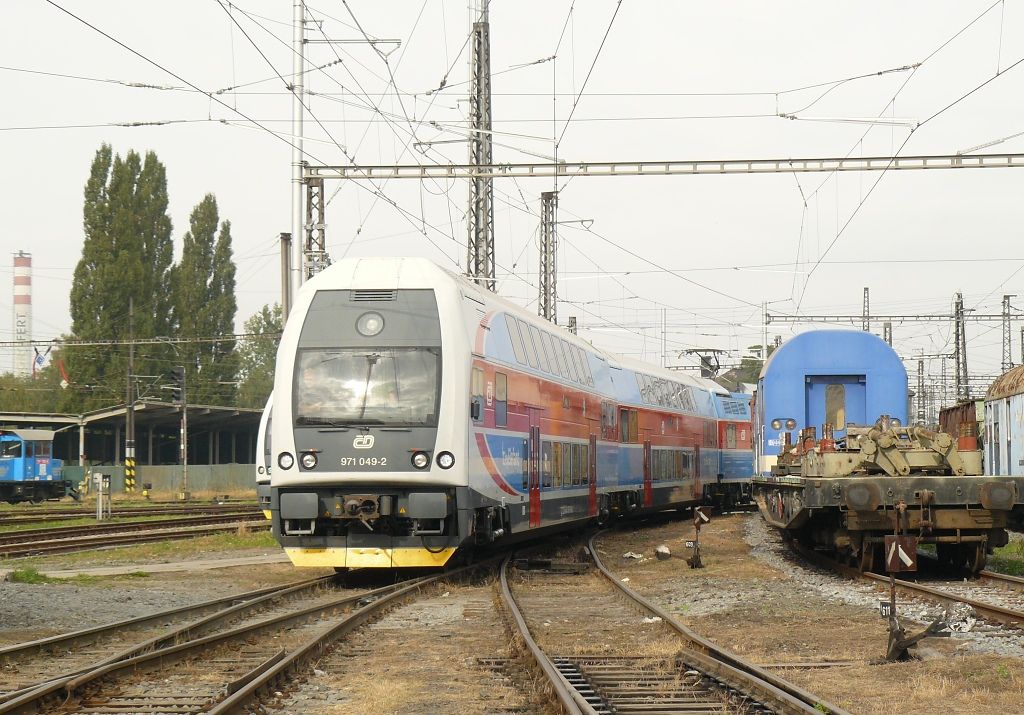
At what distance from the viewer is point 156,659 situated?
9.11 metres

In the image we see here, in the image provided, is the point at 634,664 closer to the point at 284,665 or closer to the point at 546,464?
the point at 284,665

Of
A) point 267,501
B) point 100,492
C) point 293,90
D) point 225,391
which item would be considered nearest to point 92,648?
point 267,501

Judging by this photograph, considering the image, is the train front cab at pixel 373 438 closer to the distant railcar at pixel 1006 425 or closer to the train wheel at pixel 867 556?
the train wheel at pixel 867 556

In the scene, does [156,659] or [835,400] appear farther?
[835,400]

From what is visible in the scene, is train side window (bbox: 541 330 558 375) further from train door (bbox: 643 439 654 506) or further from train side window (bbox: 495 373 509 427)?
train door (bbox: 643 439 654 506)

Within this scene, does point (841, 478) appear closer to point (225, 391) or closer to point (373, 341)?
point (373, 341)

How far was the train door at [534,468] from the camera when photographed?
61.7ft

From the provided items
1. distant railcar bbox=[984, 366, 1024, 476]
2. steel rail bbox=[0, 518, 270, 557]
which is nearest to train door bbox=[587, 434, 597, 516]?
steel rail bbox=[0, 518, 270, 557]

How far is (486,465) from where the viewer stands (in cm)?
1622

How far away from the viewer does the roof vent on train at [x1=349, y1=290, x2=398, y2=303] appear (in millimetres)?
15797

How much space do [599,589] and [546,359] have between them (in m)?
5.51

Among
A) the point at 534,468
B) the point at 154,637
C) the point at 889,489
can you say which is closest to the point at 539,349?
the point at 534,468

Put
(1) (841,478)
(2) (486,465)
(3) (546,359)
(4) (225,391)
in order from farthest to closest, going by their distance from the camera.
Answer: (4) (225,391)
(3) (546,359)
(2) (486,465)
(1) (841,478)

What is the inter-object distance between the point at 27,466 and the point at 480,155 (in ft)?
89.0
